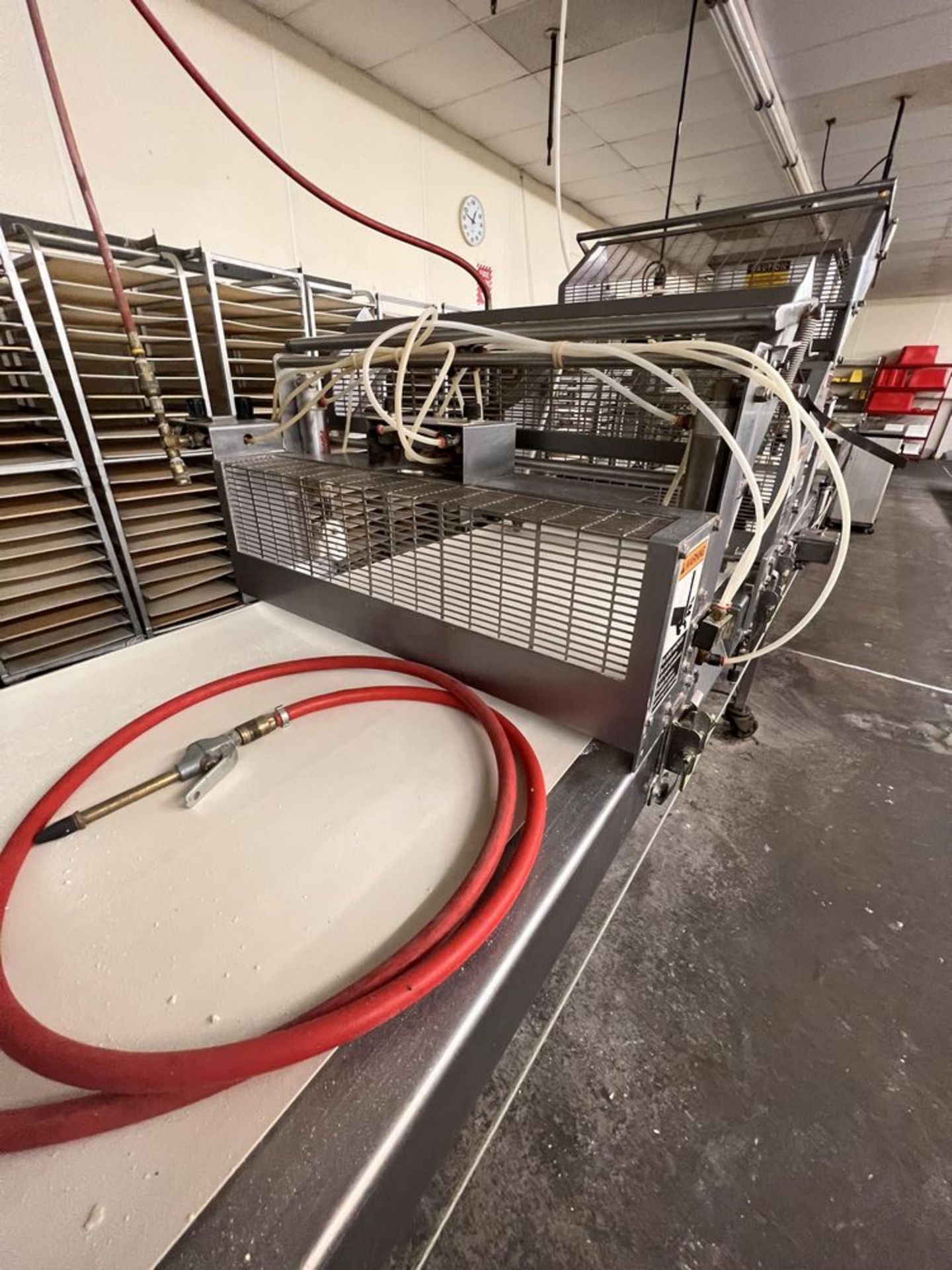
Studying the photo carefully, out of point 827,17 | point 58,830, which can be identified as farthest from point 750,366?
point 827,17

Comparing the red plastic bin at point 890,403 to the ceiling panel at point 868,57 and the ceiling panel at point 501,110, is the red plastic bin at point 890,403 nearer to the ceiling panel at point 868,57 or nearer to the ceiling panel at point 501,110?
the ceiling panel at point 868,57

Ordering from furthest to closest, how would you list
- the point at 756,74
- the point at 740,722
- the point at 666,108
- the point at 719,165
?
the point at 719,165
the point at 666,108
the point at 756,74
the point at 740,722

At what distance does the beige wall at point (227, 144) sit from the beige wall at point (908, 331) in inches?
362

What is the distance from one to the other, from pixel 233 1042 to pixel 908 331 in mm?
13033

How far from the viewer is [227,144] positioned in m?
2.04

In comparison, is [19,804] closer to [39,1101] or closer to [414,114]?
[39,1101]

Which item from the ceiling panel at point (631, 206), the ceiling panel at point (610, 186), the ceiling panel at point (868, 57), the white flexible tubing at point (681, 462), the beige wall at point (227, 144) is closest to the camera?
the white flexible tubing at point (681, 462)

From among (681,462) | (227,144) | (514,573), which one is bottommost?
(514,573)

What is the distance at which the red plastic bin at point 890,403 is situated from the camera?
8.87m

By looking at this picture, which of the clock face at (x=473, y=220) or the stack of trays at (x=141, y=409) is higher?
the clock face at (x=473, y=220)

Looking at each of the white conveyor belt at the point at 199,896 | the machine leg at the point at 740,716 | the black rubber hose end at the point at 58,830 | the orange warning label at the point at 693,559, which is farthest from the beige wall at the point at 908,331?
the black rubber hose end at the point at 58,830

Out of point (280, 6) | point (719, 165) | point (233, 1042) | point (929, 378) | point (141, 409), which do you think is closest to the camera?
point (233, 1042)

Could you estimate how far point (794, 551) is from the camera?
1695 mm

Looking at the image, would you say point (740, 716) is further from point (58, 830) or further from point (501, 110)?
point (501, 110)
